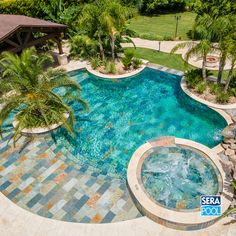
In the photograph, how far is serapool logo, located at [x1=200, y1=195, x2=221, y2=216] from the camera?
406 inches

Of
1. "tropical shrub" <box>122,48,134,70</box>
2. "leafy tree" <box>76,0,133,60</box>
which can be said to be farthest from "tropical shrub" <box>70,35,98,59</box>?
"tropical shrub" <box>122,48,134,70</box>

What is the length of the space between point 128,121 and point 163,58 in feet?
33.8

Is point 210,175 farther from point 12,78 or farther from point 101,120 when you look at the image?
point 12,78

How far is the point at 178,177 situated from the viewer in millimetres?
12820

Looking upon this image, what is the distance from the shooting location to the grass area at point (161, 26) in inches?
1214

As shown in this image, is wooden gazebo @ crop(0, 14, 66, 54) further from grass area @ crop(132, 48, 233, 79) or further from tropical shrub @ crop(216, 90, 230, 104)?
tropical shrub @ crop(216, 90, 230, 104)

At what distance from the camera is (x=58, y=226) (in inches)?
429

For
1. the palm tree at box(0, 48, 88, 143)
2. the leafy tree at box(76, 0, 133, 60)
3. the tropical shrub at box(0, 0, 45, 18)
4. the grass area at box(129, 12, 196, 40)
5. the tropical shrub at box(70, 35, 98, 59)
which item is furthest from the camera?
the grass area at box(129, 12, 196, 40)

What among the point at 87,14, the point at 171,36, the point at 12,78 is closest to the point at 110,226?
the point at 12,78

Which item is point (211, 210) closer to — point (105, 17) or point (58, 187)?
point (58, 187)

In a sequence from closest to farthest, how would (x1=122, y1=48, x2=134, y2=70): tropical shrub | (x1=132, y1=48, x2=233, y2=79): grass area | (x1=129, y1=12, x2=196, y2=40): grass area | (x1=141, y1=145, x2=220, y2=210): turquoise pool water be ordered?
(x1=141, y1=145, x2=220, y2=210): turquoise pool water → (x1=122, y1=48, x2=134, y2=70): tropical shrub → (x1=132, y1=48, x2=233, y2=79): grass area → (x1=129, y1=12, x2=196, y2=40): grass area

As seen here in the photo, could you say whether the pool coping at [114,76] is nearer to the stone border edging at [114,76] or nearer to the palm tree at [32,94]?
the stone border edging at [114,76]

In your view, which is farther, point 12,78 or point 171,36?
point 171,36

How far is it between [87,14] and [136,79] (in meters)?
6.63
